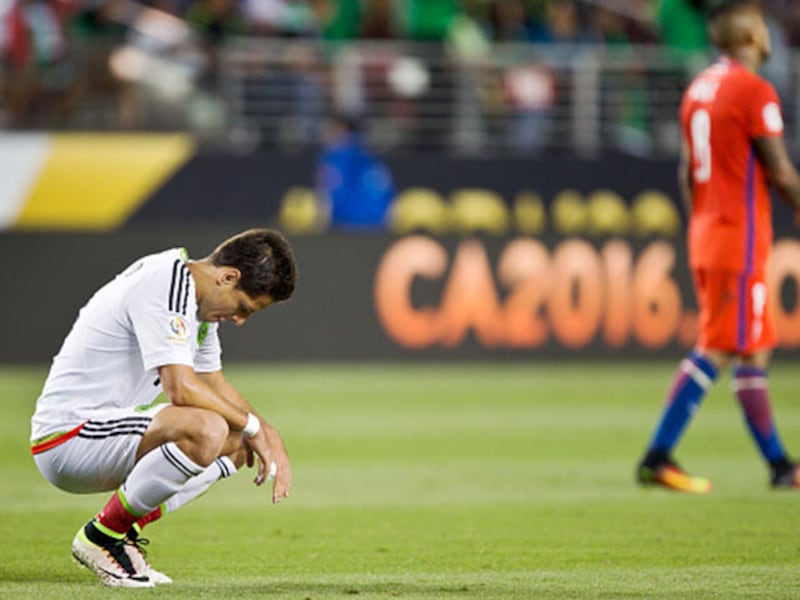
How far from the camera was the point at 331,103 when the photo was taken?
62.0 ft

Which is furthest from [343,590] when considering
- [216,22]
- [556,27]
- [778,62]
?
[778,62]

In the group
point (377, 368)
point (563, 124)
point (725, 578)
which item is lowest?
point (377, 368)

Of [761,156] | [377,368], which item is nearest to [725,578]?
[761,156]

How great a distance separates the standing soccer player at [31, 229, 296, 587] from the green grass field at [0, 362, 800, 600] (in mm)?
334

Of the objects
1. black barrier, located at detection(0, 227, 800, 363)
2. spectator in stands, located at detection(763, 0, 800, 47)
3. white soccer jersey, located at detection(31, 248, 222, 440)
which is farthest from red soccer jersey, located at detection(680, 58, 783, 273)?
spectator in stands, located at detection(763, 0, 800, 47)

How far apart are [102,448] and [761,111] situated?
14.9 ft

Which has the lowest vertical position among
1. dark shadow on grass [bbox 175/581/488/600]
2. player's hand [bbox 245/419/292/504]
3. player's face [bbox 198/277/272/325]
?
dark shadow on grass [bbox 175/581/488/600]

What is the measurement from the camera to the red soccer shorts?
9.47 meters

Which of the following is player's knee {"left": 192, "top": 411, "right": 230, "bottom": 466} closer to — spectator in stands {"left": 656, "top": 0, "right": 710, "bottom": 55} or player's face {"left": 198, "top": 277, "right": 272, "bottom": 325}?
player's face {"left": 198, "top": 277, "right": 272, "bottom": 325}

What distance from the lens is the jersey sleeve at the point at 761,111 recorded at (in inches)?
372

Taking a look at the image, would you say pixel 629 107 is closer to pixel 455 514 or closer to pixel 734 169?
pixel 734 169

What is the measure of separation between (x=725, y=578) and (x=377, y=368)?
1091cm

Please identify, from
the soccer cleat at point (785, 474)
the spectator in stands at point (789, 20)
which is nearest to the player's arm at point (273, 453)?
the soccer cleat at point (785, 474)

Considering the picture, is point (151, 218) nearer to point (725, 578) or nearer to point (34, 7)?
point (34, 7)
